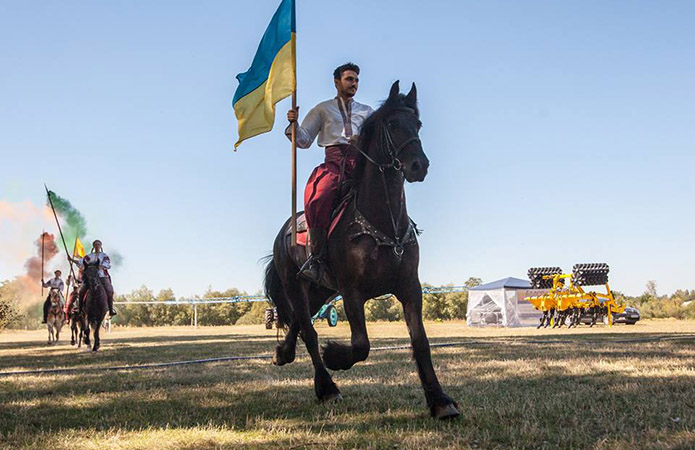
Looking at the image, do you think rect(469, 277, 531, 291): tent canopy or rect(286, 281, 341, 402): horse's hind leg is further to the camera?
rect(469, 277, 531, 291): tent canopy

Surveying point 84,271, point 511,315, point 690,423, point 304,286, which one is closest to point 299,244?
point 304,286

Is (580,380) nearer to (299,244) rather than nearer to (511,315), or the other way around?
(299,244)

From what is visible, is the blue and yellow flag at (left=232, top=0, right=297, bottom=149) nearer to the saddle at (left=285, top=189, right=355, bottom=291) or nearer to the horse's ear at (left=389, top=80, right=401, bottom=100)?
the saddle at (left=285, top=189, right=355, bottom=291)

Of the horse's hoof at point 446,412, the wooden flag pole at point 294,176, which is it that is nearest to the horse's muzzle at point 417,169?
the horse's hoof at point 446,412

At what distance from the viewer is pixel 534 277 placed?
99.7 ft

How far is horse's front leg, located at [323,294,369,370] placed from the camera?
16.6 feet

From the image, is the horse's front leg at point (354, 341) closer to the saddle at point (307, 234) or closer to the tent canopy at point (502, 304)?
the saddle at point (307, 234)

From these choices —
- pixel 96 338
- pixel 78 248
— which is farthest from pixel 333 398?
pixel 78 248

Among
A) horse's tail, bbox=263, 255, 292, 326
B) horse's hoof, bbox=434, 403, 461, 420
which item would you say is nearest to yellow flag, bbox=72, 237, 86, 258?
horse's tail, bbox=263, 255, 292, 326

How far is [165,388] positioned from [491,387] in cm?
341

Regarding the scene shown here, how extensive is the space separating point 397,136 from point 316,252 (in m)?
1.26

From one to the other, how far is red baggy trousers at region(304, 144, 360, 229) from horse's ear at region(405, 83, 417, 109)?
0.60 metres

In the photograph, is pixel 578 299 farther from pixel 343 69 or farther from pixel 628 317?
pixel 343 69

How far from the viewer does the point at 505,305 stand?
33.2 meters
